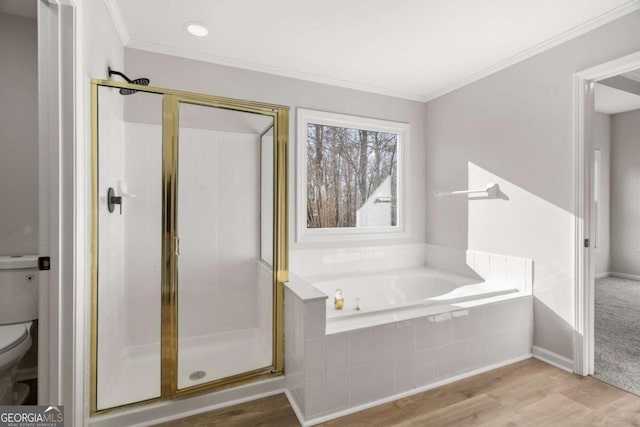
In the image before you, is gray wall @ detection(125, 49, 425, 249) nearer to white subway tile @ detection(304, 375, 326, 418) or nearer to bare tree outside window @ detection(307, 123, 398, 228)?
bare tree outside window @ detection(307, 123, 398, 228)

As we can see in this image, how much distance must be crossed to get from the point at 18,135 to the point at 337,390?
250 centimetres

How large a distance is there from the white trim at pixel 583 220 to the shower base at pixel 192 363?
211cm

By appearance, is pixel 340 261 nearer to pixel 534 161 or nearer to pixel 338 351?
pixel 338 351

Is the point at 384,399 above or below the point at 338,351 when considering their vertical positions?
below

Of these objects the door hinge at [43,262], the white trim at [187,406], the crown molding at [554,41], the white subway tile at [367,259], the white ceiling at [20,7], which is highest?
the white ceiling at [20,7]

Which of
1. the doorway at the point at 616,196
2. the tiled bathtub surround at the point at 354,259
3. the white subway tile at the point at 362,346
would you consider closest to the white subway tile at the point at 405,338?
the white subway tile at the point at 362,346

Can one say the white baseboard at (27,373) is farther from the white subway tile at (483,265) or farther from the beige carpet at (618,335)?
the beige carpet at (618,335)

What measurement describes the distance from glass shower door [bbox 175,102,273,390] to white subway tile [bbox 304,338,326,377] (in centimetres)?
43

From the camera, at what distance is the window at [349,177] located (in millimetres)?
2961

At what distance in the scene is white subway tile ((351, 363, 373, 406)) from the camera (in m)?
1.83

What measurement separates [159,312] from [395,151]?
2.66m

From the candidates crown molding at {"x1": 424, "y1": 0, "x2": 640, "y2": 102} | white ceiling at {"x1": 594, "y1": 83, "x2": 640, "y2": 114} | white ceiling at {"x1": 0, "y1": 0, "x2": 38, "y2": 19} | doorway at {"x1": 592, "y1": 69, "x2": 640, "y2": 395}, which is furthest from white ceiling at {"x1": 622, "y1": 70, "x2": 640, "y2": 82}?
white ceiling at {"x1": 0, "y1": 0, "x2": 38, "y2": 19}

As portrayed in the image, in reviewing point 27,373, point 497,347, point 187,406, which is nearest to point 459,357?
point 497,347

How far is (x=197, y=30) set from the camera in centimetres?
218
